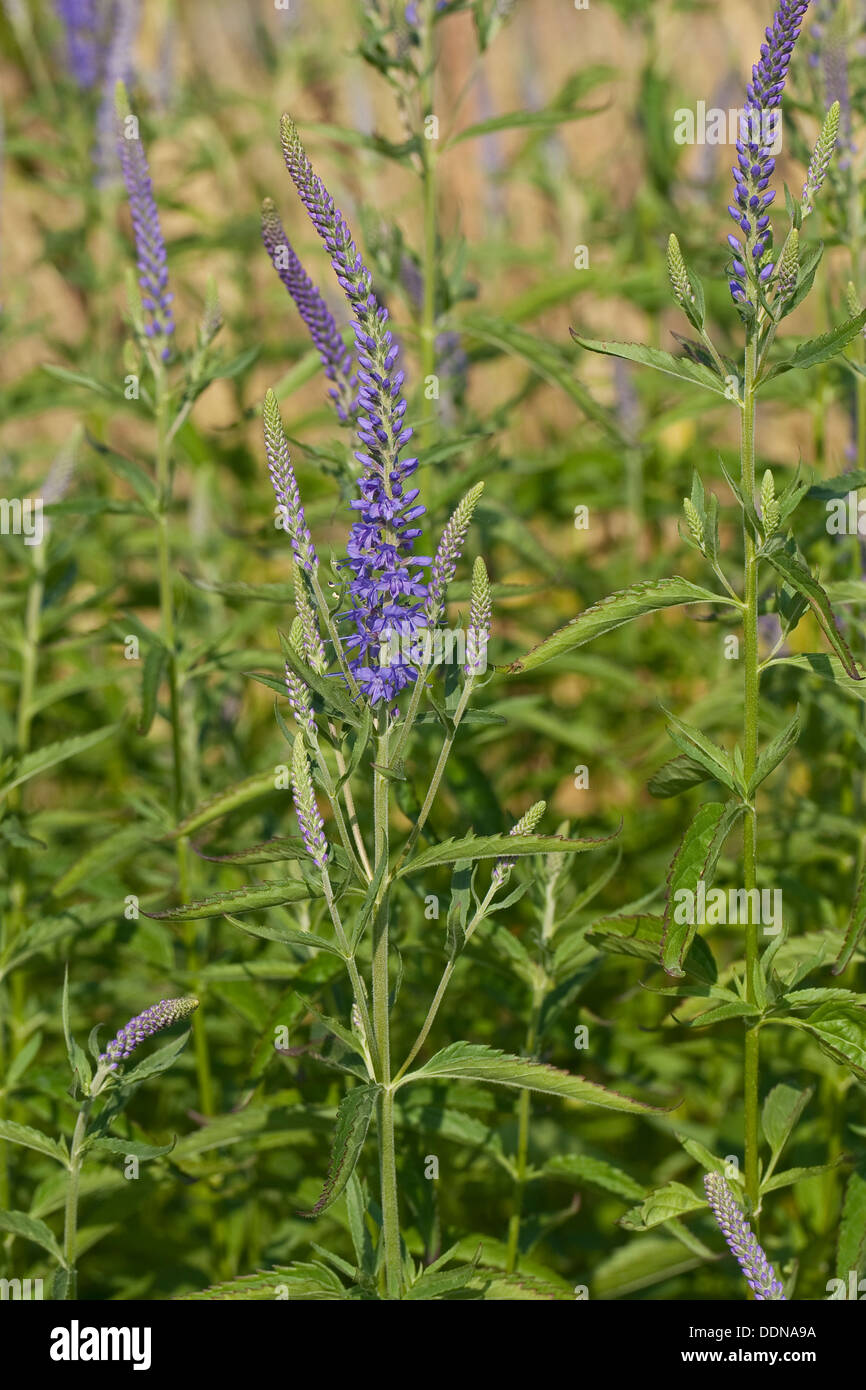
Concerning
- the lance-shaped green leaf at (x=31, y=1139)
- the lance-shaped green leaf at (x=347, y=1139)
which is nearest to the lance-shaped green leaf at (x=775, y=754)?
the lance-shaped green leaf at (x=347, y=1139)

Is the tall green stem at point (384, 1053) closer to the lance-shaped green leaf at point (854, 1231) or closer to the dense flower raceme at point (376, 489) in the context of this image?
the dense flower raceme at point (376, 489)

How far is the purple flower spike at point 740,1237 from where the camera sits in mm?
2484

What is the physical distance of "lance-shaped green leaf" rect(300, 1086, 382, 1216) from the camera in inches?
89.7

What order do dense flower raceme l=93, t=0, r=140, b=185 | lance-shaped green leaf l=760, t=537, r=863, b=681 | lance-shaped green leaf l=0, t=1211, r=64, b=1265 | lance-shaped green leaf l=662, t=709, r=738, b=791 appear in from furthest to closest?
dense flower raceme l=93, t=0, r=140, b=185 → lance-shaped green leaf l=0, t=1211, r=64, b=1265 → lance-shaped green leaf l=662, t=709, r=738, b=791 → lance-shaped green leaf l=760, t=537, r=863, b=681

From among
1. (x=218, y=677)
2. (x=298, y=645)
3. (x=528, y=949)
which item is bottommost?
(x=528, y=949)

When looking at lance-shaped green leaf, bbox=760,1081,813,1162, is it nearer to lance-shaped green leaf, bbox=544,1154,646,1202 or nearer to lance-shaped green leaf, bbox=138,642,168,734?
lance-shaped green leaf, bbox=544,1154,646,1202

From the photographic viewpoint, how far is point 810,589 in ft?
7.89

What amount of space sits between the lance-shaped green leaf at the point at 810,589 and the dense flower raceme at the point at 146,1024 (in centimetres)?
134

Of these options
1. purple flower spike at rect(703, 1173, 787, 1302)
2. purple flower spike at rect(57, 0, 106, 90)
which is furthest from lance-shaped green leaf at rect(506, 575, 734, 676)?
purple flower spike at rect(57, 0, 106, 90)

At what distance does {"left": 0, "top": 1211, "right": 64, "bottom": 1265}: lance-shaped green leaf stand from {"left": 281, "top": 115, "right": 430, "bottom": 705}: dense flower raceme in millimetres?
1297
